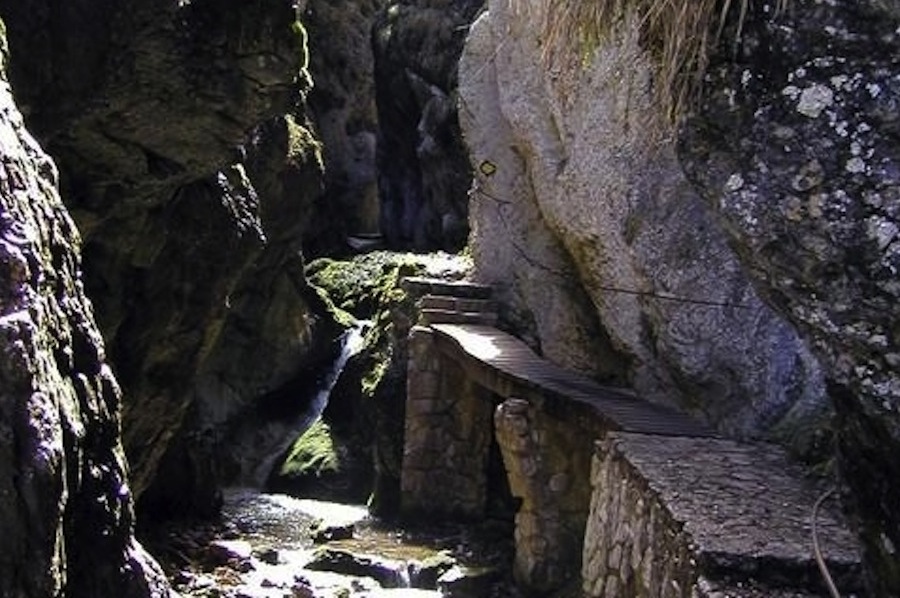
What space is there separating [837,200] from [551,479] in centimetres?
864

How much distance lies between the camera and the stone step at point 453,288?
16.9 m

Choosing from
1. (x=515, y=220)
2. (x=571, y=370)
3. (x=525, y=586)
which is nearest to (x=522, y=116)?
(x=515, y=220)

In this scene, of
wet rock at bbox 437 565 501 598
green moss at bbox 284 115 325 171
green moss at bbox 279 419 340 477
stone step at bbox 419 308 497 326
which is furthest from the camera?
green moss at bbox 284 115 325 171

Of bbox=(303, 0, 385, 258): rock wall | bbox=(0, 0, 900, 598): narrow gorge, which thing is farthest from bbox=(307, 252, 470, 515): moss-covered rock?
bbox=(303, 0, 385, 258): rock wall

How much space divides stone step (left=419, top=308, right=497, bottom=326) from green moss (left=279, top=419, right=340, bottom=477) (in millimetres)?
4899

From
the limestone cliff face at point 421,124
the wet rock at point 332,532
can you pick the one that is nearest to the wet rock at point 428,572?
the wet rock at point 332,532

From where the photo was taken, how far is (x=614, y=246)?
11.8 meters

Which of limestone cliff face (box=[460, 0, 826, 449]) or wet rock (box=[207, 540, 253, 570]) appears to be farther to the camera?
wet rock (box=[207, 540, 253, 570])

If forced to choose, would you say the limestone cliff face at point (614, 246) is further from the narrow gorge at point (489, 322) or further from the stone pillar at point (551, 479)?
the stone pillar at point (551, 479)

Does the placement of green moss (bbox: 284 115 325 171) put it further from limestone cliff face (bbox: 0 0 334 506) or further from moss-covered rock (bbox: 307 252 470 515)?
limestone cliff face (bbox: 0 0 334 506)

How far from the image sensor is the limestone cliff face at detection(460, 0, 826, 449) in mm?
9508

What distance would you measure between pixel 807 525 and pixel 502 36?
1147 centimetres

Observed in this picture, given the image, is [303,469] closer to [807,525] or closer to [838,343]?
[807,525]

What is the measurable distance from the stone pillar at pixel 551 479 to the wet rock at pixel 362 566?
2674 millimetres
